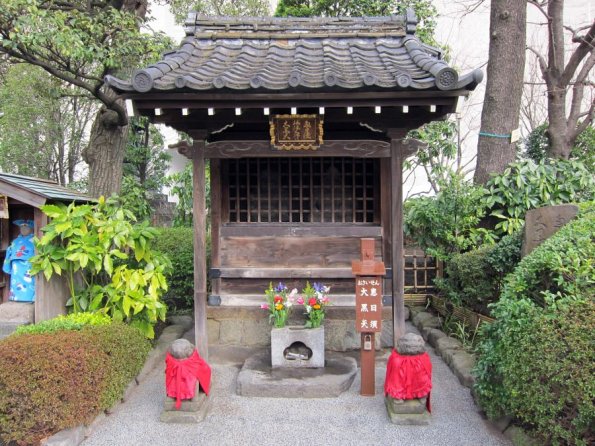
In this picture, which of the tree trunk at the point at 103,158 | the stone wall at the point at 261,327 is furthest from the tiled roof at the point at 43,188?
the tree trunk at the point at 103,158

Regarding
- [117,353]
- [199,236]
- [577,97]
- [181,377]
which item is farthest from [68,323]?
[577,97]

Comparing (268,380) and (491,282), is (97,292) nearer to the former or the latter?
(268,380)

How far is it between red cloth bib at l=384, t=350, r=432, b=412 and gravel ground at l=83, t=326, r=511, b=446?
0.33m

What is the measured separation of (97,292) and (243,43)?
4.18 meters

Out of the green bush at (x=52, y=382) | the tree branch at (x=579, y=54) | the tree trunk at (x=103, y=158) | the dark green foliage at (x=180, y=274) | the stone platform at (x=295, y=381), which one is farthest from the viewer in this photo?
the tree branch at (x=579, y=54)

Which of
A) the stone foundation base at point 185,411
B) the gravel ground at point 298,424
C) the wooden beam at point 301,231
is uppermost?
the wooden beam at point 301,231

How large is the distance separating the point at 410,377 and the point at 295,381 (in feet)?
5.01

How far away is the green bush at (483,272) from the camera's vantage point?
6043mm

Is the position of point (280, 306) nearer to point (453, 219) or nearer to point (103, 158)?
point (453, 219)

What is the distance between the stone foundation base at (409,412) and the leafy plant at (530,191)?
4573 mm

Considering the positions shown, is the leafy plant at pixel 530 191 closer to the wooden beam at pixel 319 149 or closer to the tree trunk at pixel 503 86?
the tree trunk at pixel 503 86

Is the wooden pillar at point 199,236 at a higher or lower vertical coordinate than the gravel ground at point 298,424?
higher

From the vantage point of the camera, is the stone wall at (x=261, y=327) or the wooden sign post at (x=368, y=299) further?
the stone wall at (x=261, y=327)

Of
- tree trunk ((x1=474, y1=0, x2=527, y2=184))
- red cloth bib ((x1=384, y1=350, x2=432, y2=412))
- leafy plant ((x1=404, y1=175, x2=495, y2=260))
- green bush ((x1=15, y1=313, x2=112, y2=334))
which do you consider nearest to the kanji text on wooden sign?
red cloth bib ((x1=384, y1=350, x2=432, y2=412))
